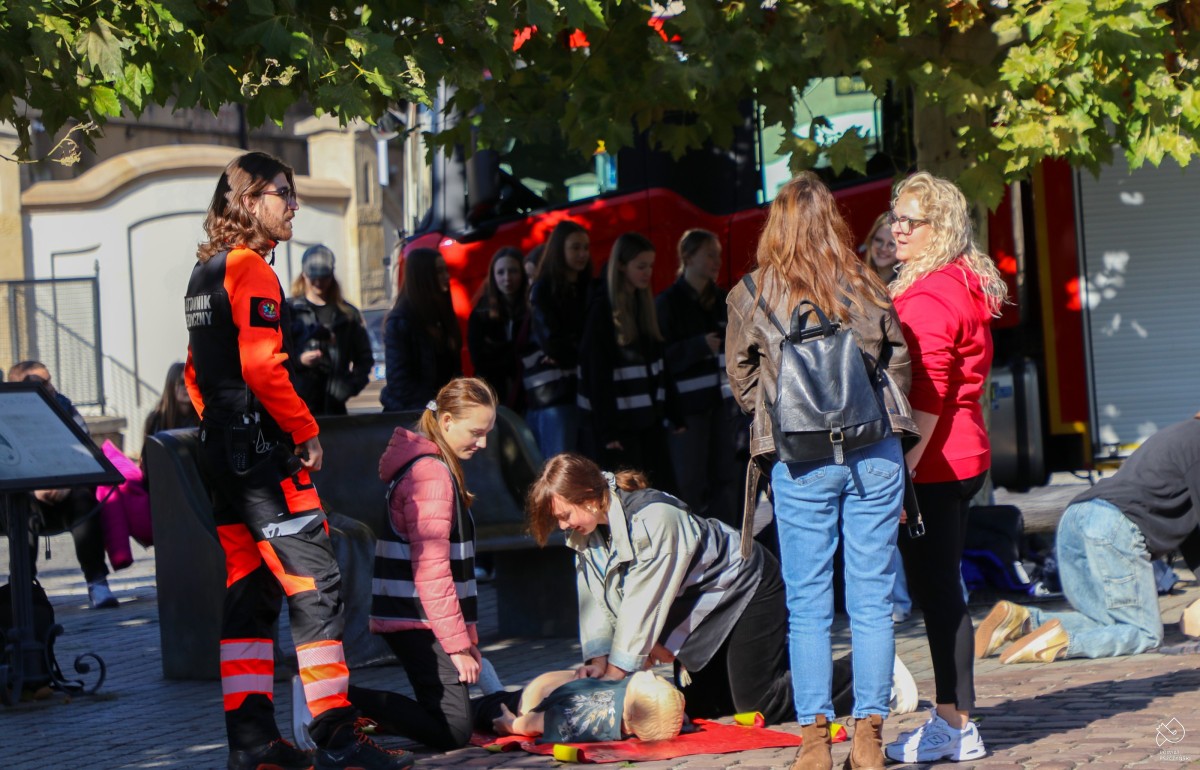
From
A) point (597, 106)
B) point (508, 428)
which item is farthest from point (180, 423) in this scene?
point (597, 106)

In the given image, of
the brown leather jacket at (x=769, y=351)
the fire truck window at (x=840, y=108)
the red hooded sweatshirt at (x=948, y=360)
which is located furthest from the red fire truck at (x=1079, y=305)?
the brown leather jacket at (x=769, y=351)

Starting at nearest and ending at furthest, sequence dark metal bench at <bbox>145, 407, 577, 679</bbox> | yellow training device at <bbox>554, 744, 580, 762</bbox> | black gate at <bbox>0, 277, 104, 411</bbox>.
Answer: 1. yellow training device at <bbox>554, 744, 580, 762</bbox>
2. dark metal bench at <bbox>145, 407, 577, 679</bbox>
3. black gate at <bbox>0, 277, 104, 411</bbox>

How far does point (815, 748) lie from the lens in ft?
15.1

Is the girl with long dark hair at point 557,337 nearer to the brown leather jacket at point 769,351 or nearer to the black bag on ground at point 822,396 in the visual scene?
the brown leather jacket at point 769,351

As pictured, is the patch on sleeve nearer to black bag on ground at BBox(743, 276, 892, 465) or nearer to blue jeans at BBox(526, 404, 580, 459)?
black bag on ground at BBox(743, 276, 892, 465)

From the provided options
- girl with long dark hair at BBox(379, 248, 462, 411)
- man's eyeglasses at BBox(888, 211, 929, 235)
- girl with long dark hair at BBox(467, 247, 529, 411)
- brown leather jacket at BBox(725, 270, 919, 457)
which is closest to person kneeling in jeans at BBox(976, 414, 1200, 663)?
man's eyeglasses at BBox(888, 211, 929, 235)

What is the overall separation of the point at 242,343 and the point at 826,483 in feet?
5.81

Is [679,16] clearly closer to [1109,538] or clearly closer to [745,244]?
[1109,538]

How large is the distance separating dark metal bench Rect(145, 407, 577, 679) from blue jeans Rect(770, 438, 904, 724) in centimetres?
231

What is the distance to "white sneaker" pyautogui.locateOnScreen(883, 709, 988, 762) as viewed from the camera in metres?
4.85

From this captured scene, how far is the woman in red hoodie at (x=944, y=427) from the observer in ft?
15.8

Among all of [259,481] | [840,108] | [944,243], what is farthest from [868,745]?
[840,108]

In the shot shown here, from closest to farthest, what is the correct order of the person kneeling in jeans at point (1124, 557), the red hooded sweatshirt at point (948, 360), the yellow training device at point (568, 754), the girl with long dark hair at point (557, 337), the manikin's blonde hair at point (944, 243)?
the red hooded sweatshirt at point (948, 360) < the manikin's blonde hair at point (944, 243) < the yellow training device at point (568, 754) < the person kneeling in jeans at point (1124, 557) < the girl with long dark hair at point (557, 337)

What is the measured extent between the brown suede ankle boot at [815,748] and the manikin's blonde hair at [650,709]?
30.1 inches
